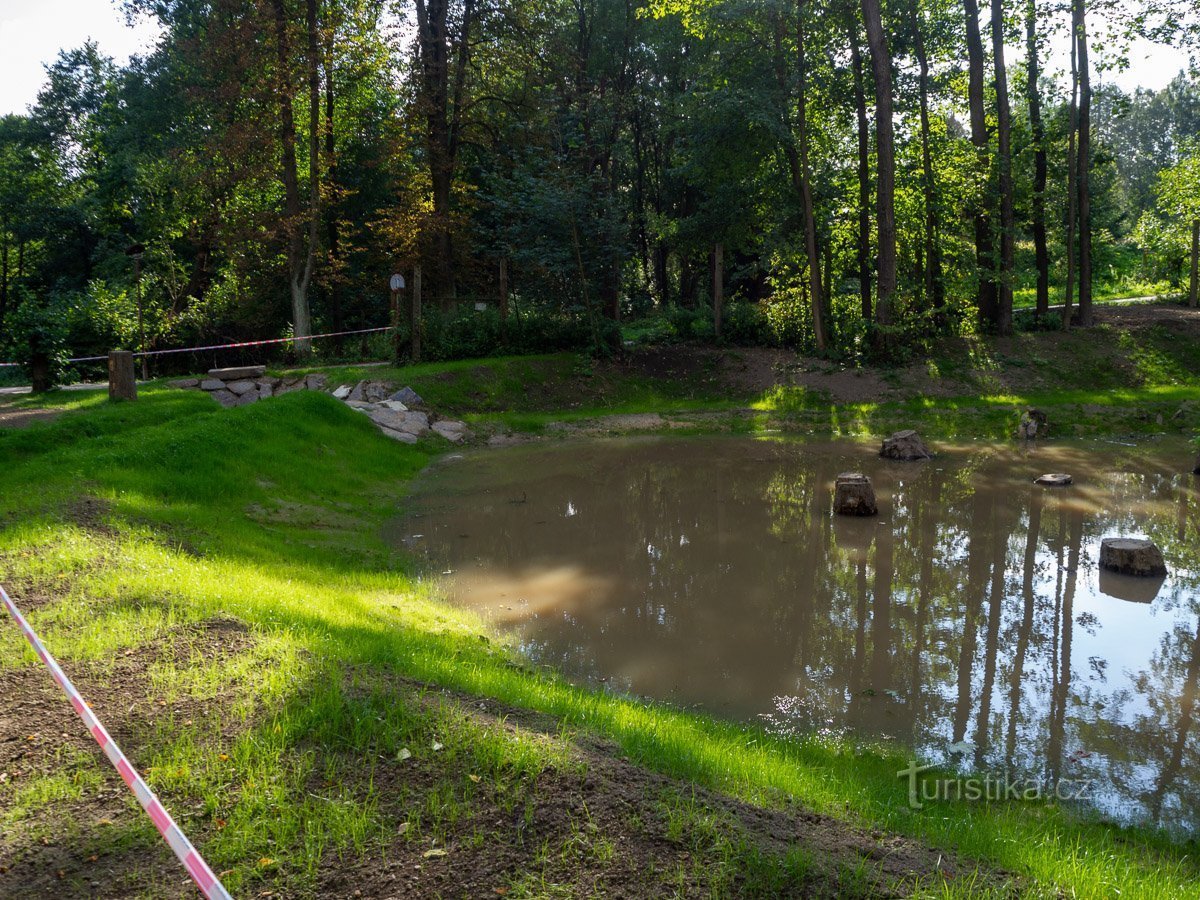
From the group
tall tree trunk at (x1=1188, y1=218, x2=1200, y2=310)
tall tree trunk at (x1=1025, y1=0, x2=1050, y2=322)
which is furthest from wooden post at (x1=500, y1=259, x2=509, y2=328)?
tall tree trunk at (x1=1188, y1=218, x2=1200, y2=310)

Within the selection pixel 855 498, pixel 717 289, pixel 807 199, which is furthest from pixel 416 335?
pixel 855 498

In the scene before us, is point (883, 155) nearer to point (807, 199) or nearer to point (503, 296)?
point (807, 199)

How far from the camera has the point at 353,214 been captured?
3080cm

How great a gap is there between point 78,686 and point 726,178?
23.1 metres

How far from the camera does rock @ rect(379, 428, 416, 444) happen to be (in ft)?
55.2

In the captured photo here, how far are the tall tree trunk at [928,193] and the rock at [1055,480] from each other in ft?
34.7

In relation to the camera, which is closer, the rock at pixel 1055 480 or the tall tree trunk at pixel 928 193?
the rock at pixel 1055 480

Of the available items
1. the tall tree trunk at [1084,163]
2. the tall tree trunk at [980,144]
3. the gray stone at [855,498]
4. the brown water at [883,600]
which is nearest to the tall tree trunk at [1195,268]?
the tall tree trunk at [1084,163]

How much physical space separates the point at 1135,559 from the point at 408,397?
14.2 meters

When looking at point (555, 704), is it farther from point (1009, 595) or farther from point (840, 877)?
point (1009, 595)

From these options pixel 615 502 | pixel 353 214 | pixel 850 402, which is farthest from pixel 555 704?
pixel 353 214

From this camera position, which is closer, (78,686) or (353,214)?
(78,686)

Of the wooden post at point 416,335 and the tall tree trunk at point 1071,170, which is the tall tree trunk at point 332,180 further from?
the tall tree trunk at point 1071,170

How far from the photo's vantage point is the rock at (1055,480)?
42.9 ft
